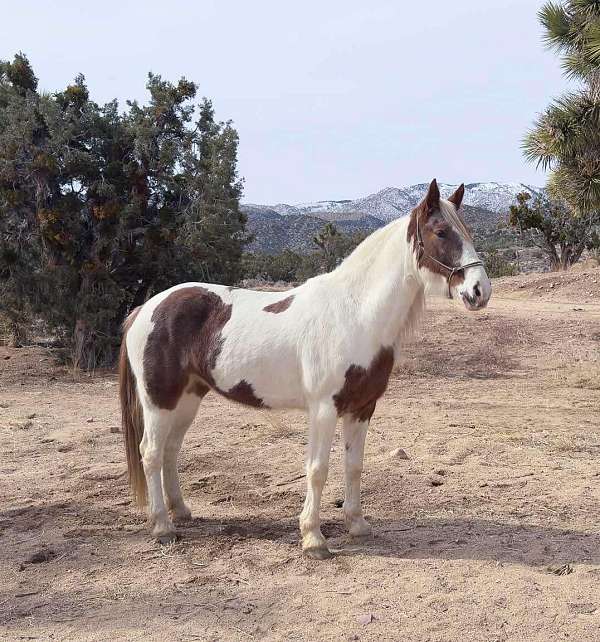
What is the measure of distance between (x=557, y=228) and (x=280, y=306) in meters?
27.6

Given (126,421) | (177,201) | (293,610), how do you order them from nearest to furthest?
1. (293,610)
2. (126,421)
3. (177,201)

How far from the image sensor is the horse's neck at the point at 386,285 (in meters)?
3.90

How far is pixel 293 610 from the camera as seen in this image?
3.20m

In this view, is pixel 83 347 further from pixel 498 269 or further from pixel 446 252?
pixel 498 269

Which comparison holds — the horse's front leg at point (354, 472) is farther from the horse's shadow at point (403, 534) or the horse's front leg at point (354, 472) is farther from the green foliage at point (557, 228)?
the green foliage at point (557, 228)

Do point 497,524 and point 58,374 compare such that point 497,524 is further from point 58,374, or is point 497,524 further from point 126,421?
point 58,374

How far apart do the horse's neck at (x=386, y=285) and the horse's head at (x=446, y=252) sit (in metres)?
0.11

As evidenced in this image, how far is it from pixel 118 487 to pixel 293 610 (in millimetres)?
2600

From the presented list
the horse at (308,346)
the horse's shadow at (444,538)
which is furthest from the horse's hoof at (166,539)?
the horse's shadow at (444,538)

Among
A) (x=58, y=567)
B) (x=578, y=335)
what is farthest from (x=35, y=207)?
(x=578, y=335)

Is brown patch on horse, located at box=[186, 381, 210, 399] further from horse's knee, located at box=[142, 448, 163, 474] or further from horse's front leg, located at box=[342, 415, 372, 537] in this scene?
horse's front leg, located at box=[342, 415, 372, 537]

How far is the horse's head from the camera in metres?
3.60

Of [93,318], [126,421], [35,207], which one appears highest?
[35,207]

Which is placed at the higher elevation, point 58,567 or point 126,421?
point 126,421
